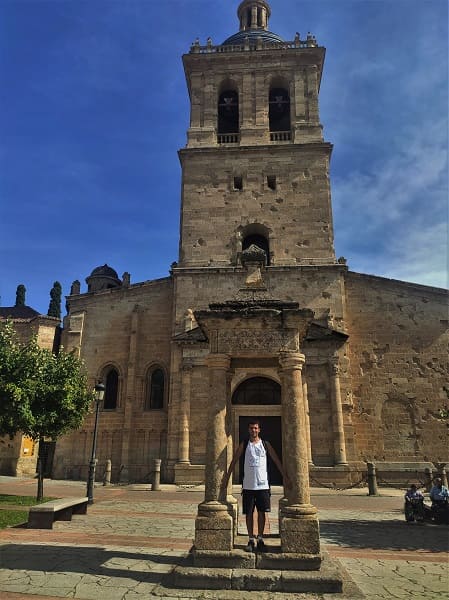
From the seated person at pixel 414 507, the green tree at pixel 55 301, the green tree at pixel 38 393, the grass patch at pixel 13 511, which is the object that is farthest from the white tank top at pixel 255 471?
the green tree at pixel 55 301

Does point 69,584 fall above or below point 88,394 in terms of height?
below

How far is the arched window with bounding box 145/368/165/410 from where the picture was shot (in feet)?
69.8

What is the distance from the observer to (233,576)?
5887mm

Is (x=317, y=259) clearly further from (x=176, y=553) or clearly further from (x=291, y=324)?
(x=176, y=553)

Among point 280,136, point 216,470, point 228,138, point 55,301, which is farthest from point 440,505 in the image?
point 55,301

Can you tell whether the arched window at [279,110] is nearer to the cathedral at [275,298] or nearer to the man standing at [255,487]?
the cathedral at [275,298]

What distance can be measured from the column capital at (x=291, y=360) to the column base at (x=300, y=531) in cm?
213

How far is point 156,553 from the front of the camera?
748 cm

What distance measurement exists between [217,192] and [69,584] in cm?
2031

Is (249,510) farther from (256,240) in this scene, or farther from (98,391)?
(256,240)

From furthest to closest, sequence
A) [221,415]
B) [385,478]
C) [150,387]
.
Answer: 1. [150,387]
2. [385,478]
3. [221,415]

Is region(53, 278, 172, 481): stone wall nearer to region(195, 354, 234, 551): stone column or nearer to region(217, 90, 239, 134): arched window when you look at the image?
region(217, 90, 239, 134): arched window

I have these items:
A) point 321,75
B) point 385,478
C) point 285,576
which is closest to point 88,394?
point 285,576

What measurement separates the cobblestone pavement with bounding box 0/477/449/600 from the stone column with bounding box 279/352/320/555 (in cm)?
82
